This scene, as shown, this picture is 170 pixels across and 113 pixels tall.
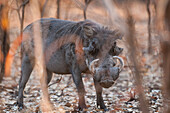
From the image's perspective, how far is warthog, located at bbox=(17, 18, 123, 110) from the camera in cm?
418

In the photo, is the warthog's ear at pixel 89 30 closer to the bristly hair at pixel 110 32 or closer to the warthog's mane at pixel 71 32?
the warthog's mane at pixel 71 32

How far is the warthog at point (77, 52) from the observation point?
4.18 meters

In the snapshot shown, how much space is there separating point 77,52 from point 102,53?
769 millimetres

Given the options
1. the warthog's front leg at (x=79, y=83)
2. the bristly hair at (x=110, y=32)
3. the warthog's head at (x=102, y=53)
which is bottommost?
the warthog's front leg at (x=79, y=83)

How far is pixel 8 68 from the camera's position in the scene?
860 centimetres

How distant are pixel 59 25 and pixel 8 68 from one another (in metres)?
3.54

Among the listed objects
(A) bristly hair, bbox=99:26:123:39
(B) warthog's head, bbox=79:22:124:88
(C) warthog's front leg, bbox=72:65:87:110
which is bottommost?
(C) warthog's front leg, bbox=72:65:87:110

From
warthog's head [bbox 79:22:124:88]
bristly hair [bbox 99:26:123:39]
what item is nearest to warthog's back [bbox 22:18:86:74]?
warthog's head [bbox 79:22:124:88]

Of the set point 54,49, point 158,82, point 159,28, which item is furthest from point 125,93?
point 159,28

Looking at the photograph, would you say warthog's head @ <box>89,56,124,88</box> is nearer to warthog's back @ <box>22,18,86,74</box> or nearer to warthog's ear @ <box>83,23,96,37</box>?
warthog's ear @ <box>83,23,96,37</box>

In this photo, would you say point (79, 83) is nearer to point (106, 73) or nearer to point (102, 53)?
point (102, 53)

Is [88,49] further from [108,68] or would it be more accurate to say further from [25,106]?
[25,106]

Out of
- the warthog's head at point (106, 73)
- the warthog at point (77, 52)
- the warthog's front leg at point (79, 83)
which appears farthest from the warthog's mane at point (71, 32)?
the warthog's head at point (106, 73)

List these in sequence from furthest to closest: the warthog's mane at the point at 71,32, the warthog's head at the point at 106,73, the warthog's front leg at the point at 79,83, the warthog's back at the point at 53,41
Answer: the warthog's back at the point at 53,41
the warthog's front leg at the point at 79,83
the warthog's mane at the point at 71,32
the warthog's head at the point at 106,73
